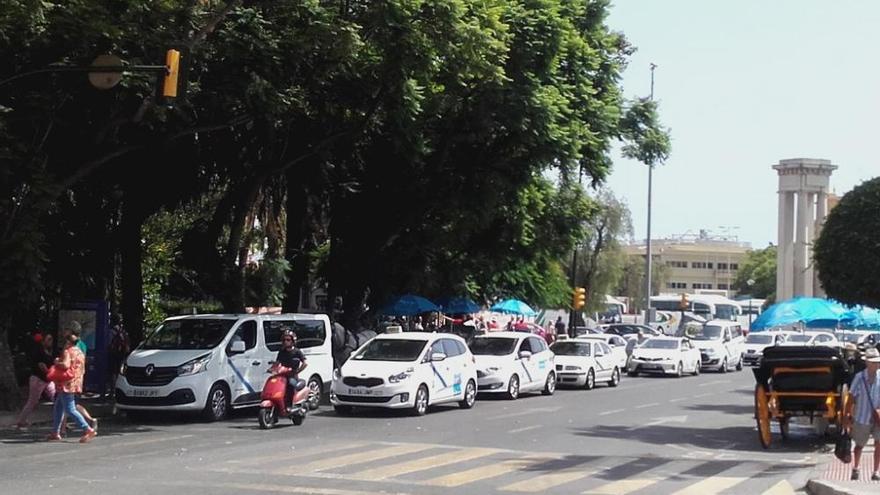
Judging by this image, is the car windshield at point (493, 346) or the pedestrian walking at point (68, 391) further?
the car windshield at point (493, 346)

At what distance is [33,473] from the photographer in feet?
48.1

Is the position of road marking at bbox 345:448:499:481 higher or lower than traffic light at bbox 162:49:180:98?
lower

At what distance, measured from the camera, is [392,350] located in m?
25.5

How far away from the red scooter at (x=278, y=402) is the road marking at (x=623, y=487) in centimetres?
802

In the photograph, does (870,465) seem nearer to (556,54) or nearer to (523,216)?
(556,54)

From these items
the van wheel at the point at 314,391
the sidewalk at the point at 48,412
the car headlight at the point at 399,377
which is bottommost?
the sidewalk at the point at 48,412

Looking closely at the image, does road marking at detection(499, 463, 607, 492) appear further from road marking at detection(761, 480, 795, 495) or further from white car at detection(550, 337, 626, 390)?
white car at detection(550, 337, 626, 390)

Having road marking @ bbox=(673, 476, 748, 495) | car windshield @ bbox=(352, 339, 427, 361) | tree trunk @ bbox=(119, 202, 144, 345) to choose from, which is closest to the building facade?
tree trunk @ bbox=(119, 202, 144, 345)

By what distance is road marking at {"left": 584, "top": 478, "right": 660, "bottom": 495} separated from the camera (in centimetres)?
1419

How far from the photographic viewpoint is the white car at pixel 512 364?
29672mm

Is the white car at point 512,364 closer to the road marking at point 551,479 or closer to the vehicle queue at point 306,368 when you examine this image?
the vehicle queue at point 306,368

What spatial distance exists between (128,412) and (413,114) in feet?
28.9

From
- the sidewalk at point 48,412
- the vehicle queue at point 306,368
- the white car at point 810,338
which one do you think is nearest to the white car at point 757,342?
the white car at point 810,338

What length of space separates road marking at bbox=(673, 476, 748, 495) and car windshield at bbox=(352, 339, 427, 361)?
10058 millimetres
